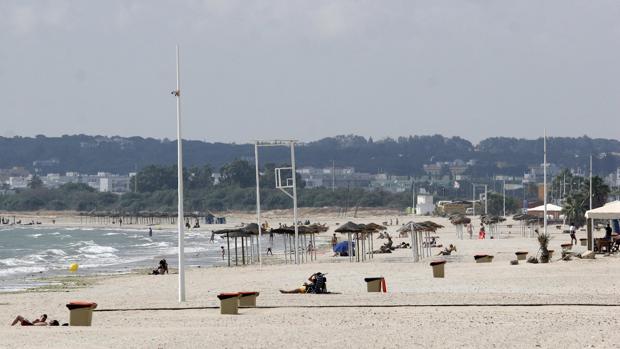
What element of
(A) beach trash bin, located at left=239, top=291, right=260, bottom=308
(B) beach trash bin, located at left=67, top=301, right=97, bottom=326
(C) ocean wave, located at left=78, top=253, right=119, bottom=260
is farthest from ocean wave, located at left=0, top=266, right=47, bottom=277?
(B) beach trash bin, located at left=67, top=301, right=97, bottom=326

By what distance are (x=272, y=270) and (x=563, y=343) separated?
22.2 metres

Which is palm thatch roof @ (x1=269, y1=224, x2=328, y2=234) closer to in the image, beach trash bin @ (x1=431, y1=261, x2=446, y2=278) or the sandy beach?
the sandy beach

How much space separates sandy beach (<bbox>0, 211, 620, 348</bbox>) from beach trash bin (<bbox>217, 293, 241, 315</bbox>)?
21cm

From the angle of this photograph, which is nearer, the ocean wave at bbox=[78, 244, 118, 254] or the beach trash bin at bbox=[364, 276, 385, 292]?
the beach trash bin at bbox=[364, 276, 385, 292]

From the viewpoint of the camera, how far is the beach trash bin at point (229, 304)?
19.2 m

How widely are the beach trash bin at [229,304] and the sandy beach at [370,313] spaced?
0.21 metres

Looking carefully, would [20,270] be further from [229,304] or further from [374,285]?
[229,304]

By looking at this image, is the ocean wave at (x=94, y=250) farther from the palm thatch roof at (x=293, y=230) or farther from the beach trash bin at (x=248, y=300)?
the beach trash bin at (x=248, y=300)

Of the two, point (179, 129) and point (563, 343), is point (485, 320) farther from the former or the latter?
point (179, 129)

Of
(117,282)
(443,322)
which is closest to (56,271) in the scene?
(117,282)

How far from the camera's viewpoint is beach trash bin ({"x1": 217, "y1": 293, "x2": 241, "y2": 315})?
1925cm

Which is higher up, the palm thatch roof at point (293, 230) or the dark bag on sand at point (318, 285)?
the palm thatch roof at point (293, 230)

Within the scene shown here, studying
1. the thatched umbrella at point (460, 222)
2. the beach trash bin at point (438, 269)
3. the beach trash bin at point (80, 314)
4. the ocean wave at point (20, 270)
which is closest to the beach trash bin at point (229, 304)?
the beach trash bin at point (80, 314)

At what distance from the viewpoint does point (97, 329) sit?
1725 centimetres
